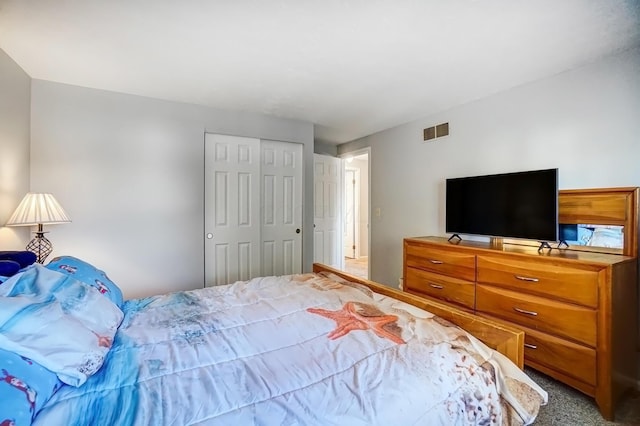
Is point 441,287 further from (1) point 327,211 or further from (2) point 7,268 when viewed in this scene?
(2) point 7,268

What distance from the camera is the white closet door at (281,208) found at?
358 cm

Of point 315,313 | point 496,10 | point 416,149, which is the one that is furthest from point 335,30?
point 416,149

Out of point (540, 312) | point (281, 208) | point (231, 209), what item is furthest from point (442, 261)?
point (231, 209)

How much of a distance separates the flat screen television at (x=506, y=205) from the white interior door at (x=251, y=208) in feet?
6.21

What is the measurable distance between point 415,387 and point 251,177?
291 centimetres

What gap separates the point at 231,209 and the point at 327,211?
1.77 m

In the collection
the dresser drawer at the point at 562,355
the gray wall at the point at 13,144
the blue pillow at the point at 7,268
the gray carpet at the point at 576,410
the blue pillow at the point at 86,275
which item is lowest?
the gray carpet at the point at 576,410

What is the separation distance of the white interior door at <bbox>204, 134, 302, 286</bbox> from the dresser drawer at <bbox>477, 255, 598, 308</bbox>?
2241 mm

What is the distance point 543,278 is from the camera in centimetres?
195

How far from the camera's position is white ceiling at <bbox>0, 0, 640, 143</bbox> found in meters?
1.58

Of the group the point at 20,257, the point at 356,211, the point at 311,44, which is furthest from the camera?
the point at 356,211

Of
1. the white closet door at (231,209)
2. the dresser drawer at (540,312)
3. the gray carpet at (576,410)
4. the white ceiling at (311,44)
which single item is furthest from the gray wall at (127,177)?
the gray carpet at (576,410)

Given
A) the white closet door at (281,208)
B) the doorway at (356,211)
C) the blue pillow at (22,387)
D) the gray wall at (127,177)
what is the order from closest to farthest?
the blue pillow at (22,387), the gray wall at (127,177), the white closet door at (281,208), the doorway at (356,211)

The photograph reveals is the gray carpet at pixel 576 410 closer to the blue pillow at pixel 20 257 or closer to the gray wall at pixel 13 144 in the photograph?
the blue pillow at pixel 20 257
